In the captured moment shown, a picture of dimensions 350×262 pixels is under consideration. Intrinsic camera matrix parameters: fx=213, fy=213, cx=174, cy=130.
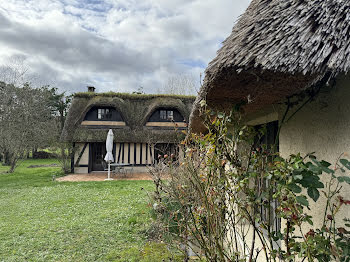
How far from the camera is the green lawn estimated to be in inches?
154

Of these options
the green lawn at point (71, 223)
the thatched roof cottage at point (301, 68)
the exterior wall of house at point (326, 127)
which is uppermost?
the thatched roof cottage at point (301, 68)

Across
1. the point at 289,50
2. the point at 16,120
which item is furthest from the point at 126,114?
the point at 289,50

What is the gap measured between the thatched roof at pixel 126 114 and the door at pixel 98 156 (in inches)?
39.2

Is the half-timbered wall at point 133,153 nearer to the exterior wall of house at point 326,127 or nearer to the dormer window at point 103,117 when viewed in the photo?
the dormer window at point 103,117

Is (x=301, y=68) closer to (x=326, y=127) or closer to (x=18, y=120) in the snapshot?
(x=326, y=127)

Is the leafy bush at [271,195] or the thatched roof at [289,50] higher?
the thatched roof at [289,50]

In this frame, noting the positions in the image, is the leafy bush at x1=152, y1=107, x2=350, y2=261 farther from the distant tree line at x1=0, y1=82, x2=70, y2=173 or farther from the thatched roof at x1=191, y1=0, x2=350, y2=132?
the distant tree line at x1=0, y1=82, x2=70, y2=173

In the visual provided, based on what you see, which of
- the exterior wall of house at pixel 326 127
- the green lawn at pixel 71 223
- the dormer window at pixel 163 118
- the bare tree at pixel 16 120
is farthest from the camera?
the dormer window at pixel 163 118

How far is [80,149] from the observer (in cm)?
Answer: 1368

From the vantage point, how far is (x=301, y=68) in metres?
1.35

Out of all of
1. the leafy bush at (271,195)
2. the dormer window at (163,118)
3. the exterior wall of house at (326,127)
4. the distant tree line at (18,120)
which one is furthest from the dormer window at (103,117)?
the exterior wall of house at (326,127)

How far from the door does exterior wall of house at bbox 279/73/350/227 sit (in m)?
13.7

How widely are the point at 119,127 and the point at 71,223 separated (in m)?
9.66

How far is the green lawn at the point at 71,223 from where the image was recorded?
3.91 m
